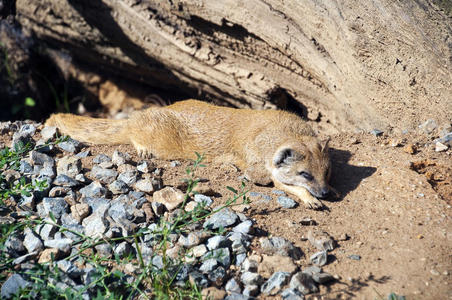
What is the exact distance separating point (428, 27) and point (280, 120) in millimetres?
1956

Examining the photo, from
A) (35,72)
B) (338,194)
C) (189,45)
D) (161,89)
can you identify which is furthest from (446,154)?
(35,72)

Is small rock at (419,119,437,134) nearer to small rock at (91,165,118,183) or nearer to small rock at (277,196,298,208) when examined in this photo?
small rock at (277,196,298,208)

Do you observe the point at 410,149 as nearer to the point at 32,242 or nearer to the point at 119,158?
the point at 119,158

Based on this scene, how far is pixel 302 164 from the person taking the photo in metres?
4.96

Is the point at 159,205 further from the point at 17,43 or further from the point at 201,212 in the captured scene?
the point at 17,43

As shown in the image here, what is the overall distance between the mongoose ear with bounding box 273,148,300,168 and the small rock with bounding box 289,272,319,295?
6.14 feet

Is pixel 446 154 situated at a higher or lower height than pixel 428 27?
lower

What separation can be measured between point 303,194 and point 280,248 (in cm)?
116

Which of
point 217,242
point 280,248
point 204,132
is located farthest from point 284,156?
point 217,242

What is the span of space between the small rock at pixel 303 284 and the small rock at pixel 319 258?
0.25 meters

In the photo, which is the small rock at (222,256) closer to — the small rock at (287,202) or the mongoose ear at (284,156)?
the small rock at (287,202)

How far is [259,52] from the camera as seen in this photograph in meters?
6.06

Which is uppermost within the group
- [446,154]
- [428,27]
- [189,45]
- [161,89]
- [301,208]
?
[428,27]

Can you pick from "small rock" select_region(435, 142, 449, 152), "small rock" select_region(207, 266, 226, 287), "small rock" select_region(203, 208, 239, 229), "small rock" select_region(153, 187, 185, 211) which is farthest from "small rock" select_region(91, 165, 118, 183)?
"small rock" select_region(435, 142, 449, 152)
